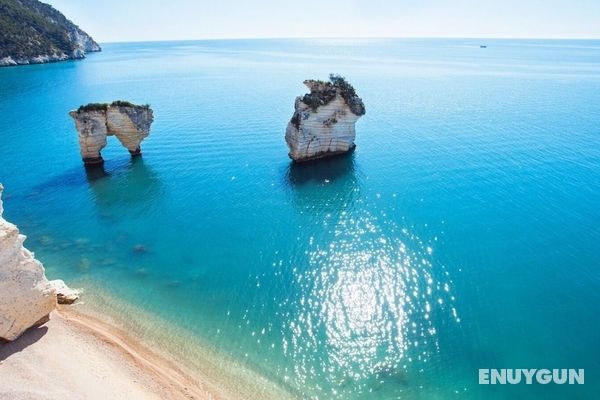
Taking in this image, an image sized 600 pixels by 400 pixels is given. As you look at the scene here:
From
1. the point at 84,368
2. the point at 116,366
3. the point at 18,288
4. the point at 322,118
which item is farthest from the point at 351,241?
the point at 18,288

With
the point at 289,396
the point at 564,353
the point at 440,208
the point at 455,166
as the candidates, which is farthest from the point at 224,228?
the point at 455,166

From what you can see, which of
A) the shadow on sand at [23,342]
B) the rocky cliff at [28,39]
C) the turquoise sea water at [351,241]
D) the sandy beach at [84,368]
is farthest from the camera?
the rocky cliff at [28,39]

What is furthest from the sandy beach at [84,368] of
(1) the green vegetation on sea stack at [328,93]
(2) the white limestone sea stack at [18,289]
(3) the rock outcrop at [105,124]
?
(1) the green vegetation on sea stack at [328,93]

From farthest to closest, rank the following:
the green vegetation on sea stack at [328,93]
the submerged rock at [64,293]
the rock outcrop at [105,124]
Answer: the green vegetation on sea stack at [328,93], the rock outcrop at [105,124], the submerged rock at [64,293]

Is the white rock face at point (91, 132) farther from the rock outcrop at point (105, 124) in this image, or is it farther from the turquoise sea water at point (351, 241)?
the turquoise sea water at point (351, 241)

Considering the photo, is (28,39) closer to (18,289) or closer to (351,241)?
(18,289)

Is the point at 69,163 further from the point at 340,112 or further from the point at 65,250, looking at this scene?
the point at 340,112
